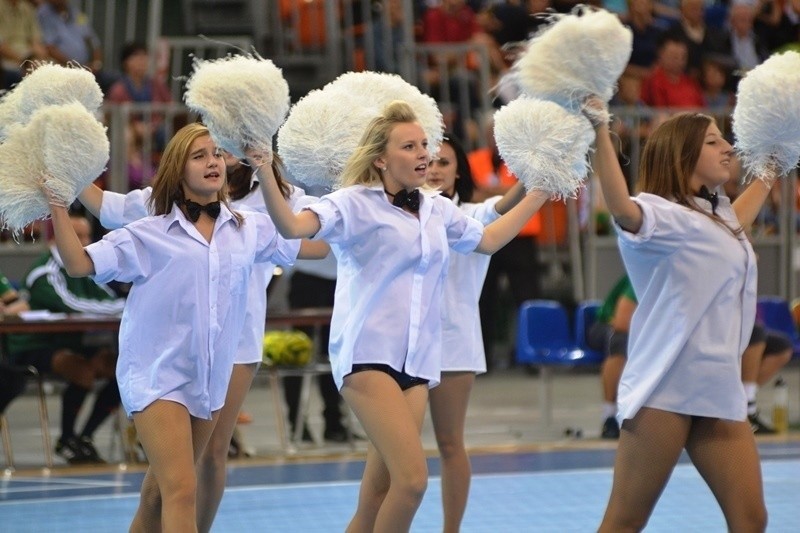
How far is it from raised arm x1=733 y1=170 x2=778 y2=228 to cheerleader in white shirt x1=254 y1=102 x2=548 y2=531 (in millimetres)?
650

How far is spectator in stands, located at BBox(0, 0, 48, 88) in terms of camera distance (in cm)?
1263

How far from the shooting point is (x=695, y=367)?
4.58 meters

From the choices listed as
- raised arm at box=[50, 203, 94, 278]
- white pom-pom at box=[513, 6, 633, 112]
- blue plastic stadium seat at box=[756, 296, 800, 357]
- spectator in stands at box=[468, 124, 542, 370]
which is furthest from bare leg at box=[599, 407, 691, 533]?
spectator in stands at box=[468, 124, 542, 370]

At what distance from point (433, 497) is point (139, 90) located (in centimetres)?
585

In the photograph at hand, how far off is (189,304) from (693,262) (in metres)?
1.60

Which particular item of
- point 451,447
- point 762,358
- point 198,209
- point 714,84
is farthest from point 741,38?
point 198,209

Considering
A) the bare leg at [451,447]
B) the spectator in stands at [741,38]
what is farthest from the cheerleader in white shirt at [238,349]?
the spectator in stands at [741,38]

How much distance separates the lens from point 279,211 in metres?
4.56

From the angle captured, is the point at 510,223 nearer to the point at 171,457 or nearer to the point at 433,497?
the point at 171,457

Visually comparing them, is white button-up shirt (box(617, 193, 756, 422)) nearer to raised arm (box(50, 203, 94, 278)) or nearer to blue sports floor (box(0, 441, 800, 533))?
raised arm (box(50, 203, 94, 278))

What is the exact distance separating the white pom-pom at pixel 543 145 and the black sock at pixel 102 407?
4.37m

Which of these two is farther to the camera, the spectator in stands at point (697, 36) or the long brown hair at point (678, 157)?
the spectator in stands at point (697, 36)

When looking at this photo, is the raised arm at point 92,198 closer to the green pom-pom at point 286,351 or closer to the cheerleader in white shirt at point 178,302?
the cheerleader in white shirt at point 178,302

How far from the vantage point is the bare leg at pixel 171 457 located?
4645 mm
